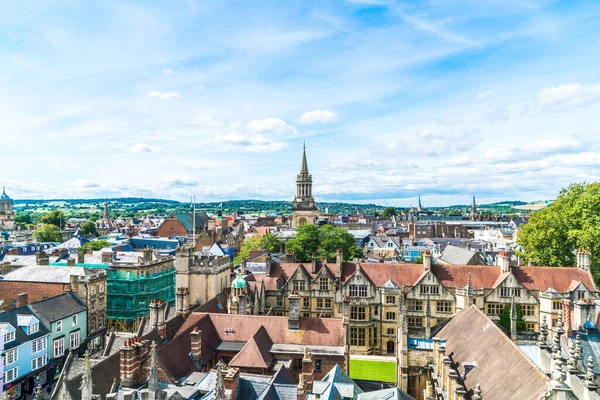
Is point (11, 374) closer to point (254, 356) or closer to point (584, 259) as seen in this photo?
point (254, 356)

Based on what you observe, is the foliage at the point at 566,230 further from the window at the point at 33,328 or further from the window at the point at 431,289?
the window at the point at 33,328

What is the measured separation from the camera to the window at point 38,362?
4281 cm

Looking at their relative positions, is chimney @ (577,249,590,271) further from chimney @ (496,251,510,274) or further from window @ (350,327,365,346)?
window @ (350,327,365,346)

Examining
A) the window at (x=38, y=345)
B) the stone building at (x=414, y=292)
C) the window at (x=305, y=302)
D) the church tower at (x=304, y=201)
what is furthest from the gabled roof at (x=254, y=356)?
the church tower at (x=304, y=201)

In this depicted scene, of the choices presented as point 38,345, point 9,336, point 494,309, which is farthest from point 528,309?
point 9,336

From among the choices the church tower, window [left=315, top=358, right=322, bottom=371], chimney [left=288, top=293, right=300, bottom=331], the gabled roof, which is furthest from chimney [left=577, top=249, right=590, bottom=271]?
the church tower

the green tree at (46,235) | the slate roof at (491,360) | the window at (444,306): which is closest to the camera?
the slate roof at (491,360)

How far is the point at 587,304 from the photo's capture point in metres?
26.8

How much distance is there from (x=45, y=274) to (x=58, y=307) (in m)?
9.53

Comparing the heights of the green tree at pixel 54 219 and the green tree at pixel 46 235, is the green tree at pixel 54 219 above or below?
above

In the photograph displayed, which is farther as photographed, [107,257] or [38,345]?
[107,257]

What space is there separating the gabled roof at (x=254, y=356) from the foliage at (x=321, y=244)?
4005 cm

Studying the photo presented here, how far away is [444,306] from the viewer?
50.3 metres

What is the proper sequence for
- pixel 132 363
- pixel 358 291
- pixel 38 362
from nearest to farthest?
pixel 132 363, pixel 38 362, pixel 358 291
